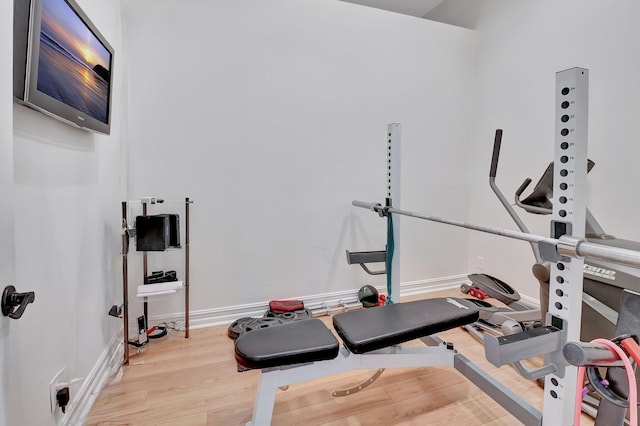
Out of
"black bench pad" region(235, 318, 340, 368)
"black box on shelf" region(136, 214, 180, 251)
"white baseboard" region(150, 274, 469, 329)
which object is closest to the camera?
"black bench pad" region(235, 318, 340, 368)

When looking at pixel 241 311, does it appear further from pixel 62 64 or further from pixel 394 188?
pixel 62 64

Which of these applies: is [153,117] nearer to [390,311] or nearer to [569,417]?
[390,311]

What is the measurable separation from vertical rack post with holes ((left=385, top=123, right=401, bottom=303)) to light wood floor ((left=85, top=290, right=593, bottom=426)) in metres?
0.51

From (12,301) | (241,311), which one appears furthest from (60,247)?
(241,311)

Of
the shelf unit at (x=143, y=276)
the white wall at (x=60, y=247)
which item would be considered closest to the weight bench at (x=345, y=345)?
the white wall at (x=60, y=247)

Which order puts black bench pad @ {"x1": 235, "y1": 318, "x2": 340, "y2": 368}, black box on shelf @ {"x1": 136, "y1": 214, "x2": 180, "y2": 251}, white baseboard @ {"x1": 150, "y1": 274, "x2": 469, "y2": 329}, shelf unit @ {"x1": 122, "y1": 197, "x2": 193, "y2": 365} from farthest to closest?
white baseboard @ {"x1": 150, "y1": 274, "x2": 469, "y2": 329}, black box on shelf @ {"x1": 136, "y1": 214, "x2": 180, "y2": 251}, shelf unit @ {"x1": 122, "y1": 197, "x2": 193, "y2": 365}, black bench pad @ {"x1": 235, "y1": 318, "x2": 340, "y2": 368}

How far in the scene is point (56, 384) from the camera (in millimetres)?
1246

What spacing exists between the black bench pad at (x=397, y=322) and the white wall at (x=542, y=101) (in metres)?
1.55

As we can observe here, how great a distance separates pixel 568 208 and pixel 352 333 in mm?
910

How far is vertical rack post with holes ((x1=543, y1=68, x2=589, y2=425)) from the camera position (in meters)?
0.98

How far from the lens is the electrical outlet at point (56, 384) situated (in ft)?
3.96

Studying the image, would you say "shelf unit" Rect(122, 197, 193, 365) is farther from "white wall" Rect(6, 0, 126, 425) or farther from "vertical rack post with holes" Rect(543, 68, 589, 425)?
"vertical rack post with holes" Rect(543, 68, 589, 425)

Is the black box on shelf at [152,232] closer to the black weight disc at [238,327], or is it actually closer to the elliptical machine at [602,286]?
the black weight disc at [238,327]

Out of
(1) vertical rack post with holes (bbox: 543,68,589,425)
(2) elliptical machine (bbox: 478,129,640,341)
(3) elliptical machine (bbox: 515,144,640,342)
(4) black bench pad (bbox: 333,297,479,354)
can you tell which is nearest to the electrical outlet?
(4) black bench pad (bbox: 333,297,479,354)
